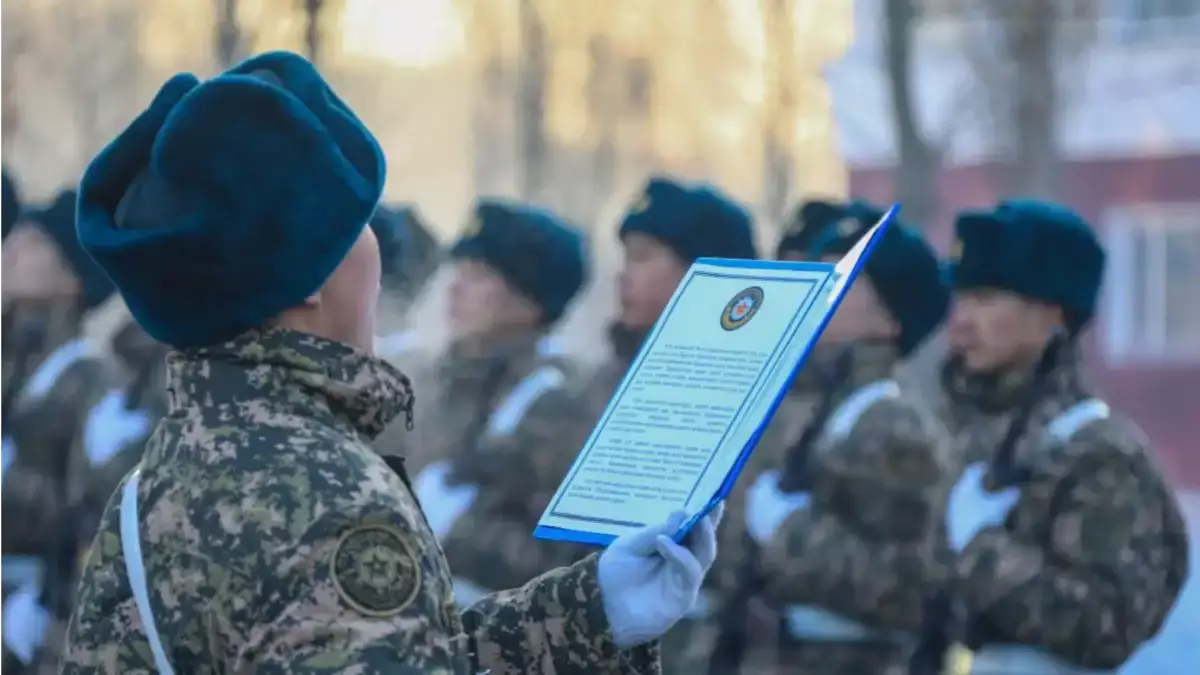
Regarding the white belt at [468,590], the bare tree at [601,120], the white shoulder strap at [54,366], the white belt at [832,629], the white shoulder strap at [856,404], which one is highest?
the white shoulder strap at [54,366]

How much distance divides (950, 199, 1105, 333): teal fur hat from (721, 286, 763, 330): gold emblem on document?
2.80 m

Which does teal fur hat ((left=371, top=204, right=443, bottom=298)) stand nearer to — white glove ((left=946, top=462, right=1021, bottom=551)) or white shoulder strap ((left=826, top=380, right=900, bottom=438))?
white shoulder strap ((left=826, top=380, right=900, bottom=438))

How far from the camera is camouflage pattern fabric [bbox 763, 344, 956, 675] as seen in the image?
192 inches

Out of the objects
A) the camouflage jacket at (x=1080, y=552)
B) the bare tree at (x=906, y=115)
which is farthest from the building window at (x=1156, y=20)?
the camouflage jacket at (x=1080, y=552)

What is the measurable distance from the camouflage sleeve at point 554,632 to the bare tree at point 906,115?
39.1 feet

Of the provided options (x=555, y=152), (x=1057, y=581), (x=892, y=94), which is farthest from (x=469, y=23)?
(x=1057, y=581)

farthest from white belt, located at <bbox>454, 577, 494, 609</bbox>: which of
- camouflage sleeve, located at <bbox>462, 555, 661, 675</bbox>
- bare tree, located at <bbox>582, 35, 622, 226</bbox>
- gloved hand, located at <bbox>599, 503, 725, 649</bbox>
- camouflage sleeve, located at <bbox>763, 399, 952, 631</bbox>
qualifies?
bare tree, located at <bbox>582, 35, 622, 226</bbox>

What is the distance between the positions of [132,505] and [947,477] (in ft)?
10.9

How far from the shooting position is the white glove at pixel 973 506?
470 centimetres

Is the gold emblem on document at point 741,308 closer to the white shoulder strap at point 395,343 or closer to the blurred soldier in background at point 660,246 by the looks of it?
the blurred soldier in background at point 660,246

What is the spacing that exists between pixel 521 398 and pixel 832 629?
1445 mm

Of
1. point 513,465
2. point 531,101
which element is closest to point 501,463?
point 513,465

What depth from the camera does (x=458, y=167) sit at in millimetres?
23219

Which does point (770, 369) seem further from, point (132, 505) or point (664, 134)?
point (664, 134)
